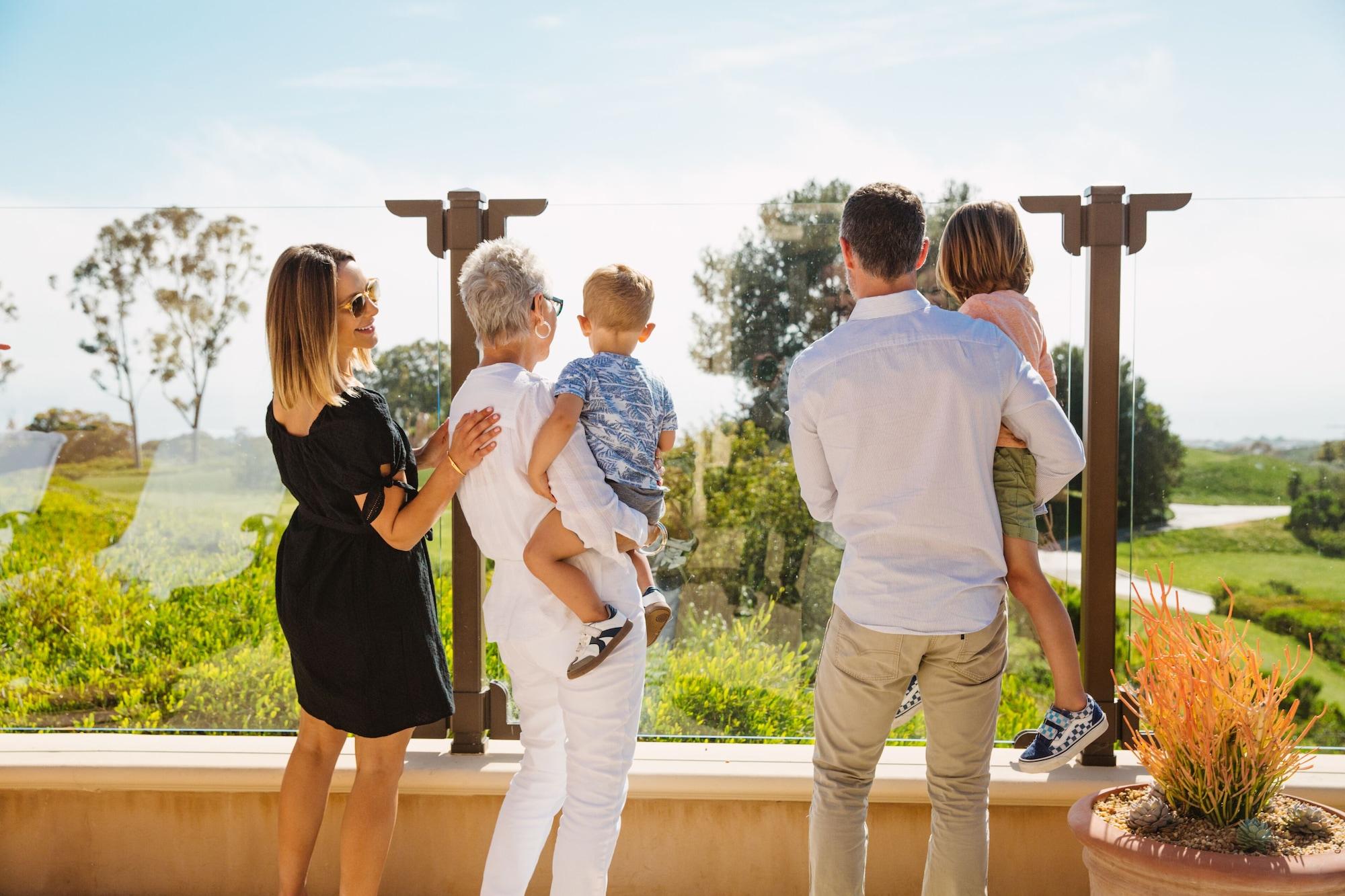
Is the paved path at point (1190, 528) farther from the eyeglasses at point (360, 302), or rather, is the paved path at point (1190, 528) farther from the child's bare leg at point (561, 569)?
the eyeglasses at point (360, 302)

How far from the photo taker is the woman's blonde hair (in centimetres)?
206

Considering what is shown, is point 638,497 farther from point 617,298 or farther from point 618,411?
point 617,298

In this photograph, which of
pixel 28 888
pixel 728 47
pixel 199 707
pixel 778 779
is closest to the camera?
pixel 778 779

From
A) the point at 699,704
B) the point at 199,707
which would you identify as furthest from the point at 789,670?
the point at 199,707

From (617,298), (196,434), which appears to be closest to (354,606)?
(617,298)

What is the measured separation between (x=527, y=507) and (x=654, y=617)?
1.47ft

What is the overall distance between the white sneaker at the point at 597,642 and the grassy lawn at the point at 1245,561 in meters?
1.69

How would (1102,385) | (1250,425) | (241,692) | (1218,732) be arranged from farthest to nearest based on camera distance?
(241,692) → (1250,425) → (1102,385) → (1218,732)

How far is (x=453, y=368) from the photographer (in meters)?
2.90

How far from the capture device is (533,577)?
6.93ft

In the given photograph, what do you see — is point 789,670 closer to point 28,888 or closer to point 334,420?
point 334,420

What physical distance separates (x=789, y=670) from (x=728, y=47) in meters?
4.35

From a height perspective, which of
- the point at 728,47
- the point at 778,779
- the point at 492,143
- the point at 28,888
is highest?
the point at 728,47

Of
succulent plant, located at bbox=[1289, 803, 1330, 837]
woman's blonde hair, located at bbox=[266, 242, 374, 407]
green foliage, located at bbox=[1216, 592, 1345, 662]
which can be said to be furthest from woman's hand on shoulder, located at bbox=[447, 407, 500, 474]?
green foliage, located at bbox=[1216, 592, 1345, 662]
